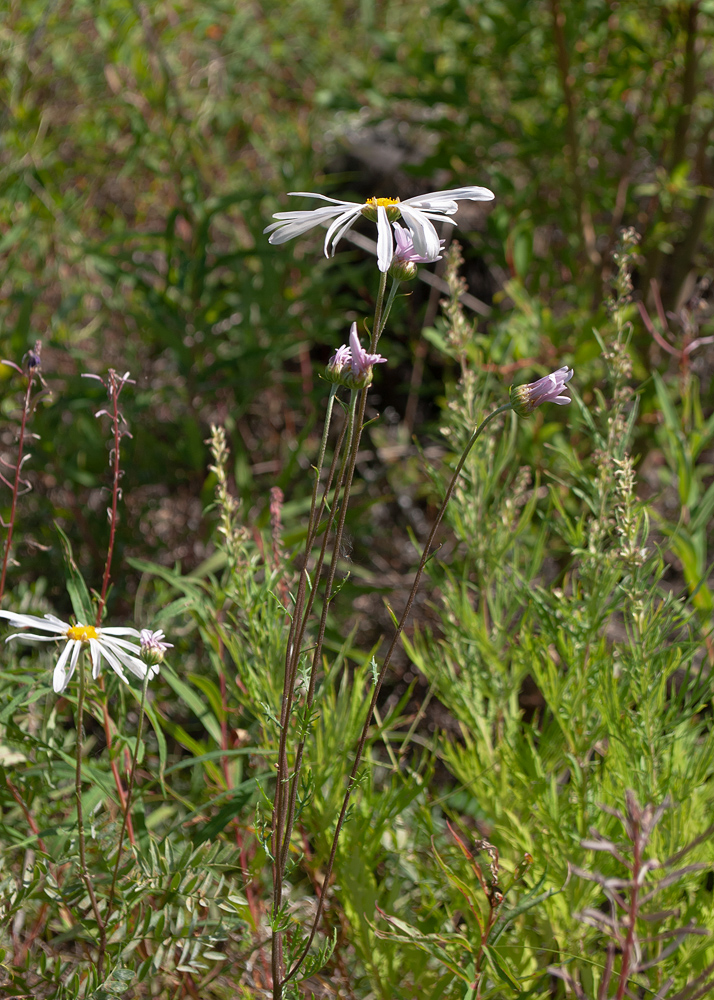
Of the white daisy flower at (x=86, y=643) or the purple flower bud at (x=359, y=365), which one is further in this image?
the white daisy flower at (x=86, y=643)

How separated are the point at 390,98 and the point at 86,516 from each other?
4.18 feet

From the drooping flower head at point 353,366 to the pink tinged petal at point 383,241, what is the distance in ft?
0.18

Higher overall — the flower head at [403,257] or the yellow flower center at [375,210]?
the yellow flower center at [375,210]

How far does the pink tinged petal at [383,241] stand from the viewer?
0.67 m

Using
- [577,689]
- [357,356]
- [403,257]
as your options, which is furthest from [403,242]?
[577,689]

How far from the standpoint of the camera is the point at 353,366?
0.71 m

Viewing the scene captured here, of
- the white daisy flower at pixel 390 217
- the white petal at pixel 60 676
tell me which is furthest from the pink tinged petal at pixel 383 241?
the white petal at pixel 60 676

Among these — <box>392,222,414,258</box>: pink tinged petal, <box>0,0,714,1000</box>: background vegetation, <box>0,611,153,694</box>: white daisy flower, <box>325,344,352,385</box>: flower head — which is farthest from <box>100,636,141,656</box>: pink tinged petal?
<box>392,222,414,258</box>: pink tinged petal

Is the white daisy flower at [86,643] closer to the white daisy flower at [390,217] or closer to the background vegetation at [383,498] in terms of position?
the background vegetation at [383,498]

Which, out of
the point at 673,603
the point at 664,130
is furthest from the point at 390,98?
the point at 673,603

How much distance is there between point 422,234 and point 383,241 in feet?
0.11

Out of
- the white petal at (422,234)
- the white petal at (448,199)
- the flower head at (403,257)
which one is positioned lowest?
the flower head at (403,257)

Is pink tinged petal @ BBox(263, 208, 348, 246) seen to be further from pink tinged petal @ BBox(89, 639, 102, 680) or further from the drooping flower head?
pink tinged petal @ BBox(89, 639, 102, 680)

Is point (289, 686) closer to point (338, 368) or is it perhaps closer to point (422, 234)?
point (338, 368)
